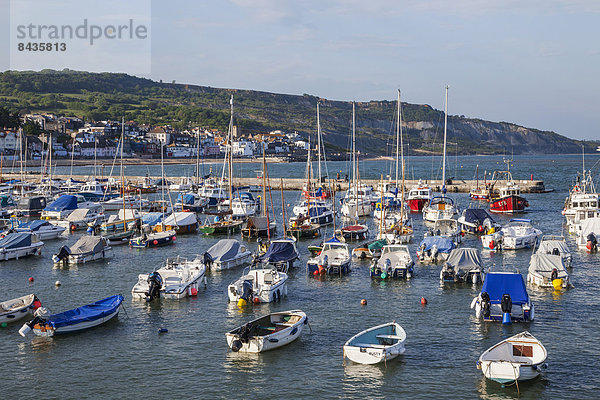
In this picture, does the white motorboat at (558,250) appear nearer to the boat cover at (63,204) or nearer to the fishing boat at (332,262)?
the fishing boat at (332,262)

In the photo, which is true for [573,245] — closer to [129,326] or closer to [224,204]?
[129,326]

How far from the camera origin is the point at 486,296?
102 feet

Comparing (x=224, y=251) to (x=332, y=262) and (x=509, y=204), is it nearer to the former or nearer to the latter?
(x=332, y=262)

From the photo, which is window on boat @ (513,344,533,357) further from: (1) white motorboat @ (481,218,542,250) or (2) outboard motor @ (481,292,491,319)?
(1) white motorboat @ (481,218,542,250)

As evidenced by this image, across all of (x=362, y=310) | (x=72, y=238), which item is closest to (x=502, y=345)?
(x=362, y=310)

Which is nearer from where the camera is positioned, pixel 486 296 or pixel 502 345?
pixel 502 345

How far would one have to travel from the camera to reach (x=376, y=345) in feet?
85.0

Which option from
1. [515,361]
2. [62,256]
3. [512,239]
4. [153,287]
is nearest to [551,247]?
[512,239]

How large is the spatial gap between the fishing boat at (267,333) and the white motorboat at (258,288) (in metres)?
5.74

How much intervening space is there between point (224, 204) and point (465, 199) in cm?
3899

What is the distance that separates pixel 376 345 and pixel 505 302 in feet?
27.6

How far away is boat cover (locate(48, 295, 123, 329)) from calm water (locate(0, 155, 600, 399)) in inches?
28.2

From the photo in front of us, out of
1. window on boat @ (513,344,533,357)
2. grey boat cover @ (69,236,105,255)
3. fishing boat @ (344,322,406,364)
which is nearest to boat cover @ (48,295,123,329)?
fishing boat @ (344,322,406,364)

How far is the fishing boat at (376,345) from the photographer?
25188mm
